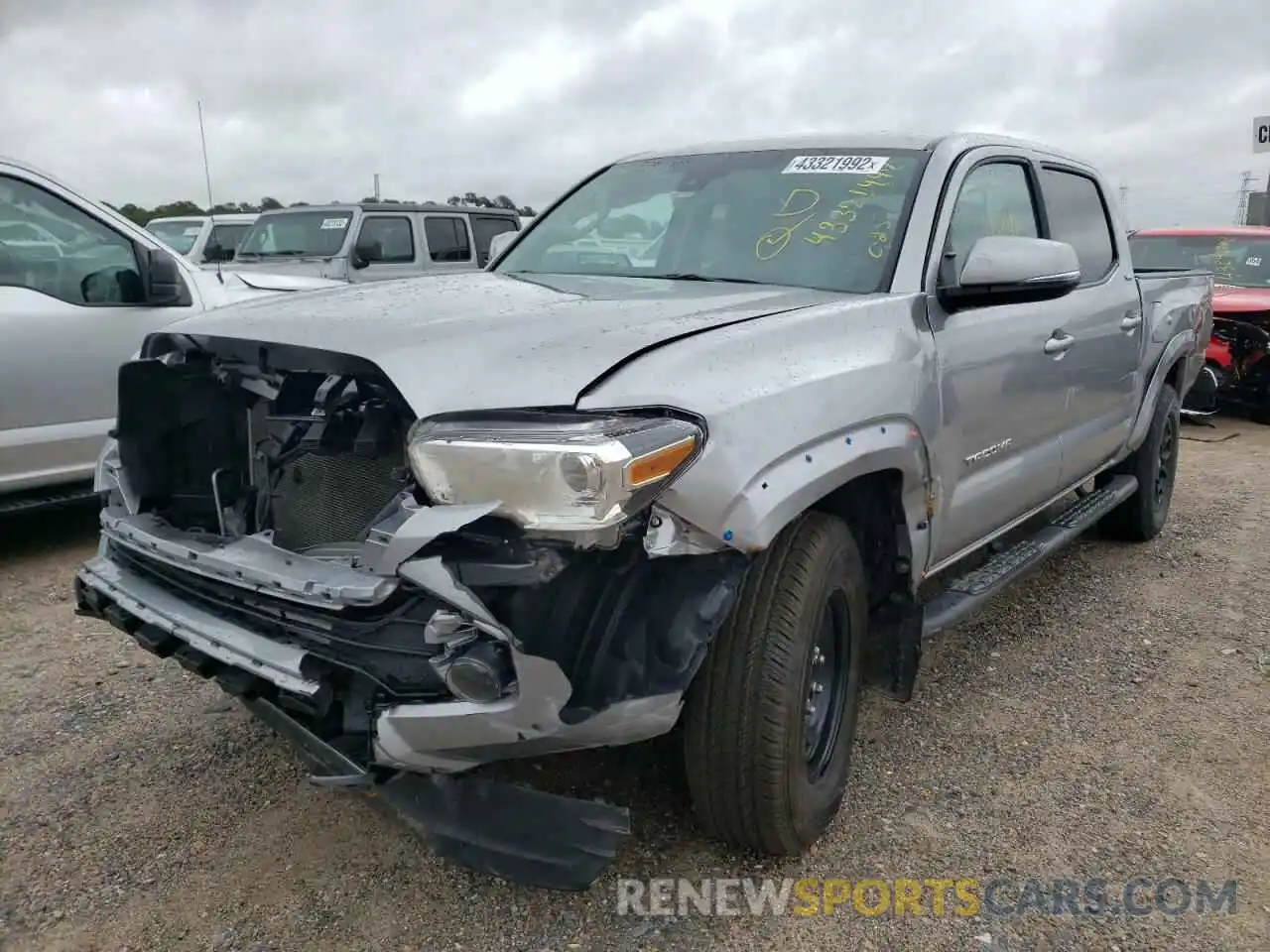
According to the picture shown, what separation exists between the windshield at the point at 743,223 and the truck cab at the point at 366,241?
673cm

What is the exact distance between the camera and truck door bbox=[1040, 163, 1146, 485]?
12.6 ft

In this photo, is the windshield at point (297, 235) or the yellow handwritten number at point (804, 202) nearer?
the yellow handwritten number at point (804, 202)

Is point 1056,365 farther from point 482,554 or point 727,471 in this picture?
point 482,554

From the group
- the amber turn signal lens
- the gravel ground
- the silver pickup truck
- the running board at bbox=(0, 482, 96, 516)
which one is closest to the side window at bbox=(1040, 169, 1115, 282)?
the silver pickup truck

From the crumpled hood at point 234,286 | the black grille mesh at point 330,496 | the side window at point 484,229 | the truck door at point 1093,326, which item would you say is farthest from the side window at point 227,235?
the black grille mesh at point 330,496

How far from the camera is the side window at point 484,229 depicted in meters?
11.6

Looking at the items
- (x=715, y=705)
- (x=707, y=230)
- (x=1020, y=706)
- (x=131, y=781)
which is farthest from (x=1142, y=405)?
(x=131, y=781)

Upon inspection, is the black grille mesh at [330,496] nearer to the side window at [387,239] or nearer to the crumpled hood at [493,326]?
the crumpled hood at [493,326]

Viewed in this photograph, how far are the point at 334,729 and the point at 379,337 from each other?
33.2 inches

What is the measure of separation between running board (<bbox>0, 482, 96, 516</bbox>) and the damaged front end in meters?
2.54

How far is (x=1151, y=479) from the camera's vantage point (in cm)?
514

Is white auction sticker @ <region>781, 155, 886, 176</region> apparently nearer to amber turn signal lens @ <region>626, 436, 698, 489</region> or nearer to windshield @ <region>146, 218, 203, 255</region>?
amber turn signal lens @ <region>626, 436, 698, 489</region>

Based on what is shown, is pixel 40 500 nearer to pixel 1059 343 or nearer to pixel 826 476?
pixel 826 476

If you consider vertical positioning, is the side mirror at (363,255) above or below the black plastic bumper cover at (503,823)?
above
